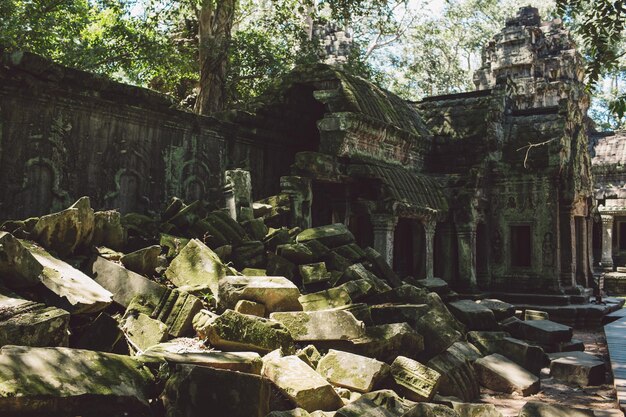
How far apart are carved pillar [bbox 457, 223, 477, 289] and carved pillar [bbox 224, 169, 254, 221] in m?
5.98

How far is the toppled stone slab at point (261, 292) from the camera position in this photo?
5047 mm

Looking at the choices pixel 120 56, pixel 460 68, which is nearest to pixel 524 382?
pixel 120 56

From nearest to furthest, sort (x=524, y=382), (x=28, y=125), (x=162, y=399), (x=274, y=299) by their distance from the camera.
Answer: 1. (x=162, y=399)
2. (x=274, y=299)
3. (x=524, y=382)
4. (x=28, y=125)

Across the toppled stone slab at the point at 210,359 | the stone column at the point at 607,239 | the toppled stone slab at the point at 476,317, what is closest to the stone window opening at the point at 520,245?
the toppled stone slab at the point at 476,317

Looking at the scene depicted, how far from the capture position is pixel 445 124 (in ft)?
45.2

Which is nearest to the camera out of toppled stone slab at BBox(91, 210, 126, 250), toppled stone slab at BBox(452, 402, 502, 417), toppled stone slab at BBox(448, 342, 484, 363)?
toppled stone slab at BBox(452, 402, 502, 417)

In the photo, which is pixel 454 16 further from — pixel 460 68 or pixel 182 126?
pixel 182 126

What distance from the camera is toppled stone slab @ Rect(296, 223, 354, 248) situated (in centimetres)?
717

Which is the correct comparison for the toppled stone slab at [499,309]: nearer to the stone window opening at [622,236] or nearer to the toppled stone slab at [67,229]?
the toppled stone slab at [67,229]

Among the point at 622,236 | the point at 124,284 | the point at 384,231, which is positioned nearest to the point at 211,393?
the point at 124,284

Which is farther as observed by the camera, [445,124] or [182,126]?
[445,124]

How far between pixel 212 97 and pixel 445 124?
18.4ft

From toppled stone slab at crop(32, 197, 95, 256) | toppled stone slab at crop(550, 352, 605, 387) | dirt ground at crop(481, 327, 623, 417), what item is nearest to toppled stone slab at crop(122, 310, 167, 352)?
toppled stone slab at crop(32, 197, 95, 256)

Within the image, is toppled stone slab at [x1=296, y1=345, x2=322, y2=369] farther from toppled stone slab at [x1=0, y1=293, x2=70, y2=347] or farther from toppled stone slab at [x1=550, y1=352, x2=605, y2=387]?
toppled stone slab at [x1=550, y1=352, x2=605, y2=387]
